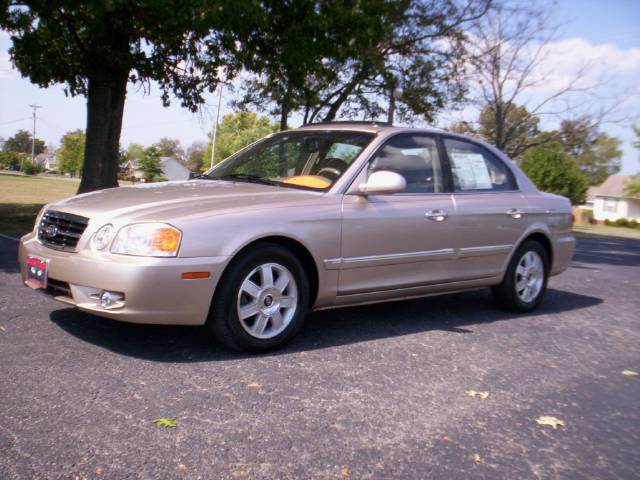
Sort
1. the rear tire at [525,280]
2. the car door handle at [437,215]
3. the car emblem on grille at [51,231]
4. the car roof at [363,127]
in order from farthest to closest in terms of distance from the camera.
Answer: the rear tire at [525,280]
the car roof at [363,127]
the car door handle at [437,215]
the car emblem on grille at [51,231]

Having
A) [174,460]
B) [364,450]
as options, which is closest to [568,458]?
[364,450]

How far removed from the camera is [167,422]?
316 cm

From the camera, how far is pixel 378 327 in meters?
5.44

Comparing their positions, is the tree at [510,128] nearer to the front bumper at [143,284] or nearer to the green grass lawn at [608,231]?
the green grass lawn at [608,231]

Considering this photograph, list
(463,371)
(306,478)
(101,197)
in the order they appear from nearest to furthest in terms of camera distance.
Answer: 1. (306,478)
2. (463,371)
3. (101,197)

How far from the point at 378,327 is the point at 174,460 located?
2870 millimetres

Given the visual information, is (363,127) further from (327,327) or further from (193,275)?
(193,275)

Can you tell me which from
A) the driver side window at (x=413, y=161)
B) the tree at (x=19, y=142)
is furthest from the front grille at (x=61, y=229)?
the tree at (x=19, y=142)

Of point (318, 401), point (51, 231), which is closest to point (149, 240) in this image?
point (51, 231)

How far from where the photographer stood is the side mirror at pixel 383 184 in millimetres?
4824

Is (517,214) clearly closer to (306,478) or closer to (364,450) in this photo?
(364,450)

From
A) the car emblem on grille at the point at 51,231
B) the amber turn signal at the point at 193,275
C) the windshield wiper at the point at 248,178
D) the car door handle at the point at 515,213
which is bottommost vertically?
the amber turn signal at the point at 193,275

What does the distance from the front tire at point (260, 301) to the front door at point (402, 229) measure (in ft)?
1.27

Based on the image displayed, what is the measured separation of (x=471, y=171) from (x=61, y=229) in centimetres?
351
